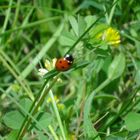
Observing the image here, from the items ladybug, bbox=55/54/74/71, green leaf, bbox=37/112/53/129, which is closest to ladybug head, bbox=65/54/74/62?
ladybug, bbox=55/54/74/71

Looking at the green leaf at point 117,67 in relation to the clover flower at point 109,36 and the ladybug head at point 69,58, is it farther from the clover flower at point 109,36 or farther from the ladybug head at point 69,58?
the ladybug head at point 69,58

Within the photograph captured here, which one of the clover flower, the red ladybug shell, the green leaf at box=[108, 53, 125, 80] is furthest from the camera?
the green leaf at box=[108, 53, 125, 80]

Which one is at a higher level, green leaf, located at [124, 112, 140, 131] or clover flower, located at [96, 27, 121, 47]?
clover flower, located at [96, 27, 121, 47]

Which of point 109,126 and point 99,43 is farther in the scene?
point 109,126

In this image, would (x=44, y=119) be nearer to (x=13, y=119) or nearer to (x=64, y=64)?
(x=13, y=119)

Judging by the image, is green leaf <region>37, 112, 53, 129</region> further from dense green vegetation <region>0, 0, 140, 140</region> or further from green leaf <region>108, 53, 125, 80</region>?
green leaf <region>108, 53, 125, 80</region>

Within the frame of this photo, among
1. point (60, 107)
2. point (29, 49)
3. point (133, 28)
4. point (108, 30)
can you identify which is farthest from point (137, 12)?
point (29, 49)

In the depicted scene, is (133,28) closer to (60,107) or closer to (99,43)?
(60,107)

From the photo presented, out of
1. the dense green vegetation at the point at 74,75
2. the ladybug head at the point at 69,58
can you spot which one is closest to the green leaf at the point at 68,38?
the dense green vegetation at the point at 74,75

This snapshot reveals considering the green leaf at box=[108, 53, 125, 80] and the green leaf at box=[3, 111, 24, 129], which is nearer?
the green leaf at box=[3, 111, 24, 129]
